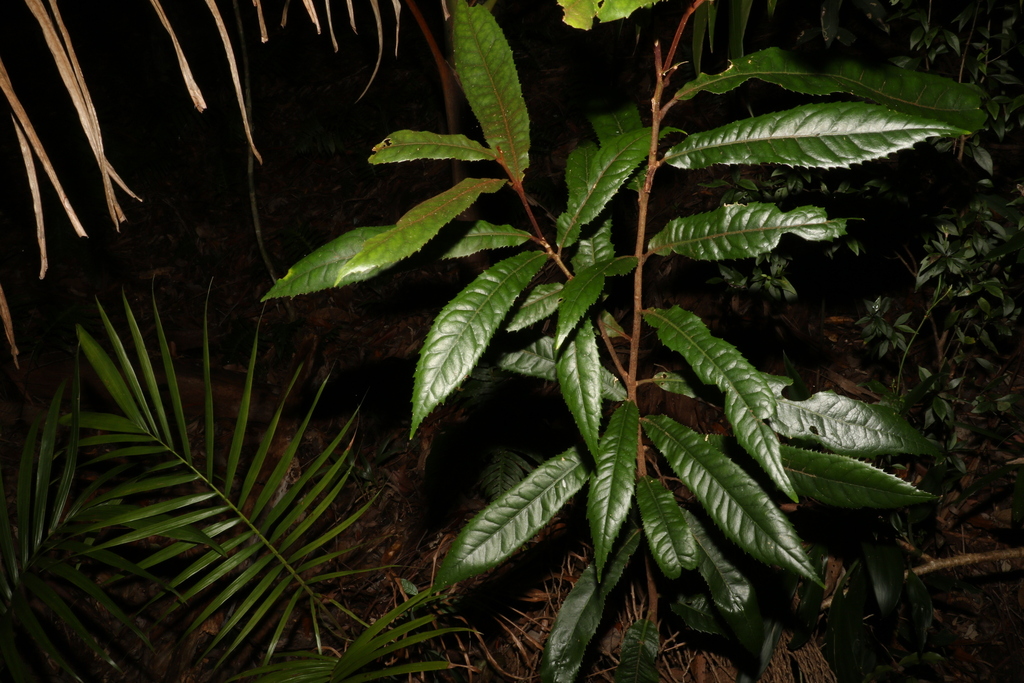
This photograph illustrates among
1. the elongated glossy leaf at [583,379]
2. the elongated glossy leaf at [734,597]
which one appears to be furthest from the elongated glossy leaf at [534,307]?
the elongated glossy leaf at [734,597]

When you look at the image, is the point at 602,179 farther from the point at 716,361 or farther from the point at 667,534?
the point at 667,534

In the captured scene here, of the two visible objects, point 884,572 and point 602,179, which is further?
point 884,572

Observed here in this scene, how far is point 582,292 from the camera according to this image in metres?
0.89

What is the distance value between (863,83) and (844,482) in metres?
0.68

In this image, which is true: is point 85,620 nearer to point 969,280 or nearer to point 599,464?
point 599,464

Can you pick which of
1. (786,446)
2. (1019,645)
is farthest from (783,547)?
(1019,645)

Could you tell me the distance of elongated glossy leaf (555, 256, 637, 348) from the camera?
33.4 inches

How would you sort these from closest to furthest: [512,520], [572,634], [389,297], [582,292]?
[582,292] < [512,520] < [572,634] < [389,297]

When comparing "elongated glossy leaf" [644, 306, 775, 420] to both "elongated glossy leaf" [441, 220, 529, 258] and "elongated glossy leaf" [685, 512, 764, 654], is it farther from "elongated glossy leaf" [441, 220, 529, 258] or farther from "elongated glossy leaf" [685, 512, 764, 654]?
"elongated glossy leaf" [685, 512, 764, 654]

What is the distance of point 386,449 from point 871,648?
183cm

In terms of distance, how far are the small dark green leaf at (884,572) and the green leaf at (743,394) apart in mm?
696

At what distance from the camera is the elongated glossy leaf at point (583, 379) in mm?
931

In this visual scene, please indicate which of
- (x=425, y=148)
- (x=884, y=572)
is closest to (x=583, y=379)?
(x=425, y=148)

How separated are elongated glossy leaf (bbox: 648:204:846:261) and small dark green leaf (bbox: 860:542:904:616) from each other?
0.84m
